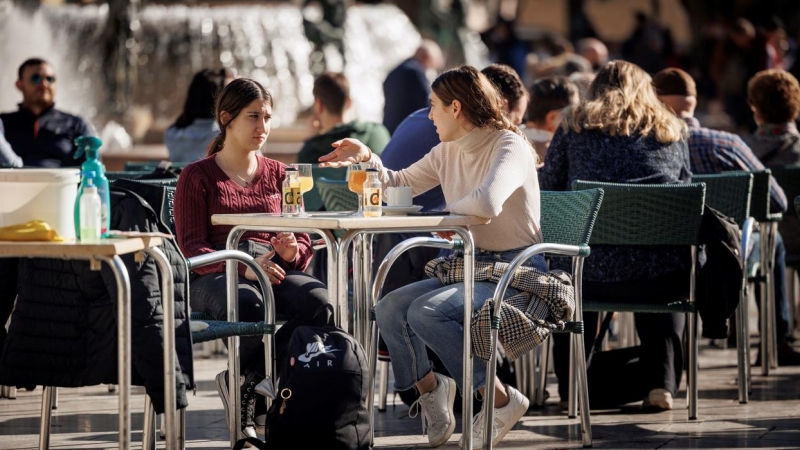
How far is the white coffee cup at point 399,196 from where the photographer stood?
5.37 meters

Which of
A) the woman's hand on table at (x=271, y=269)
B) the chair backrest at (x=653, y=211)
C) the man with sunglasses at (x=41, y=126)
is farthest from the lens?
the man with sunglasses at (x=41, y=126)

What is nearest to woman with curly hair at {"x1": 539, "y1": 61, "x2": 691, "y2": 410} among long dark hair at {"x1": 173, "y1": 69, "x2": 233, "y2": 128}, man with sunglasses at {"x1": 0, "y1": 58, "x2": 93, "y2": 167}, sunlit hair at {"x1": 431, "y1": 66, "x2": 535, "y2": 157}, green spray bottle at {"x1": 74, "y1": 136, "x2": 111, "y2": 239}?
sunlit hair at {"x1": 431, "y1": 66, "x2": 535, "y2": 157}

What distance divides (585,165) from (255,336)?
1687 millimetres

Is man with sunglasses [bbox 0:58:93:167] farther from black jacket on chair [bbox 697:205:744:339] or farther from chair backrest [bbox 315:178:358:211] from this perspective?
black jacket on chair [bbox 697:205:744:339]

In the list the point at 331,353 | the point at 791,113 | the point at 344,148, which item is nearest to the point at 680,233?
the point at 344,148

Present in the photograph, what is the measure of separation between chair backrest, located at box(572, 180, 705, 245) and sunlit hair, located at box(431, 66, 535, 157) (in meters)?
0.68

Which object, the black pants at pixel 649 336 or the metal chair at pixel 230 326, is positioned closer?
the metal chair at pixel 230 326

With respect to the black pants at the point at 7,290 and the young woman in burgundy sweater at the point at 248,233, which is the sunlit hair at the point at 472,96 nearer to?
the young woman in burgundy sweater at the point at 248,233

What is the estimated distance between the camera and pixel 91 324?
4605 mm

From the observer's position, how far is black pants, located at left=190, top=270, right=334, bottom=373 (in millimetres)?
5520

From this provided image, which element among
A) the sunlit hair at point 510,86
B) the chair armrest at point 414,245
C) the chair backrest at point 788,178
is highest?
the sunlit hair at point 510,86

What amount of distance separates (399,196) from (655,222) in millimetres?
1278

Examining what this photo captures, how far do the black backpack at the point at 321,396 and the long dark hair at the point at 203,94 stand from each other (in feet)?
9.88

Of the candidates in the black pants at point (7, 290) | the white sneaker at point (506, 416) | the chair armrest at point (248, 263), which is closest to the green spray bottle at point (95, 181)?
the chair armrest at point (248, 263)
